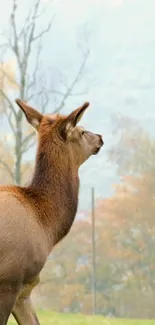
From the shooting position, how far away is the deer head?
297cm

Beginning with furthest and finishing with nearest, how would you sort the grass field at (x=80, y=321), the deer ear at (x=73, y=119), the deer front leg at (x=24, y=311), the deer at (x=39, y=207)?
the grass field at (x=80, y=321), the deer front leg at (x=24, y=311), the deer ear at (x=73, y=119), the deer at (x=39, y=207)

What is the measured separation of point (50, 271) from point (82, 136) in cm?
419

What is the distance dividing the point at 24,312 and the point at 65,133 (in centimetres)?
76

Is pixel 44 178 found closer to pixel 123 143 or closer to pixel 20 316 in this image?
pixel 20 316

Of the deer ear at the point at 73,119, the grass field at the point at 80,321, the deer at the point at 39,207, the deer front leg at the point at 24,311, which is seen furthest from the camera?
the grass field at the point at 80,321

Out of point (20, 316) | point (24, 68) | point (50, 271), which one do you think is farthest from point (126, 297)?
point (20, 316)

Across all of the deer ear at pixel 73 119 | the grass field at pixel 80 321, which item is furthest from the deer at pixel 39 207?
the grass field at pixel 80 321

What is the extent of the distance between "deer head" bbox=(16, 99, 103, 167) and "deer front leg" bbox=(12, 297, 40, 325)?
61 cm

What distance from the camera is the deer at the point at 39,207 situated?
8.80ft

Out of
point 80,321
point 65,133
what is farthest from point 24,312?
point 80,321

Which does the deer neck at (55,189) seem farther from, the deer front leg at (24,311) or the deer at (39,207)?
the deer front leg at (24,311)

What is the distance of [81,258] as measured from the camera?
715 centimetres

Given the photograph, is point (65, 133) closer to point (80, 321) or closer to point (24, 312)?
point (24, 312)

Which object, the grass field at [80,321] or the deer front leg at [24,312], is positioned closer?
the deer front leg at [24,312]
